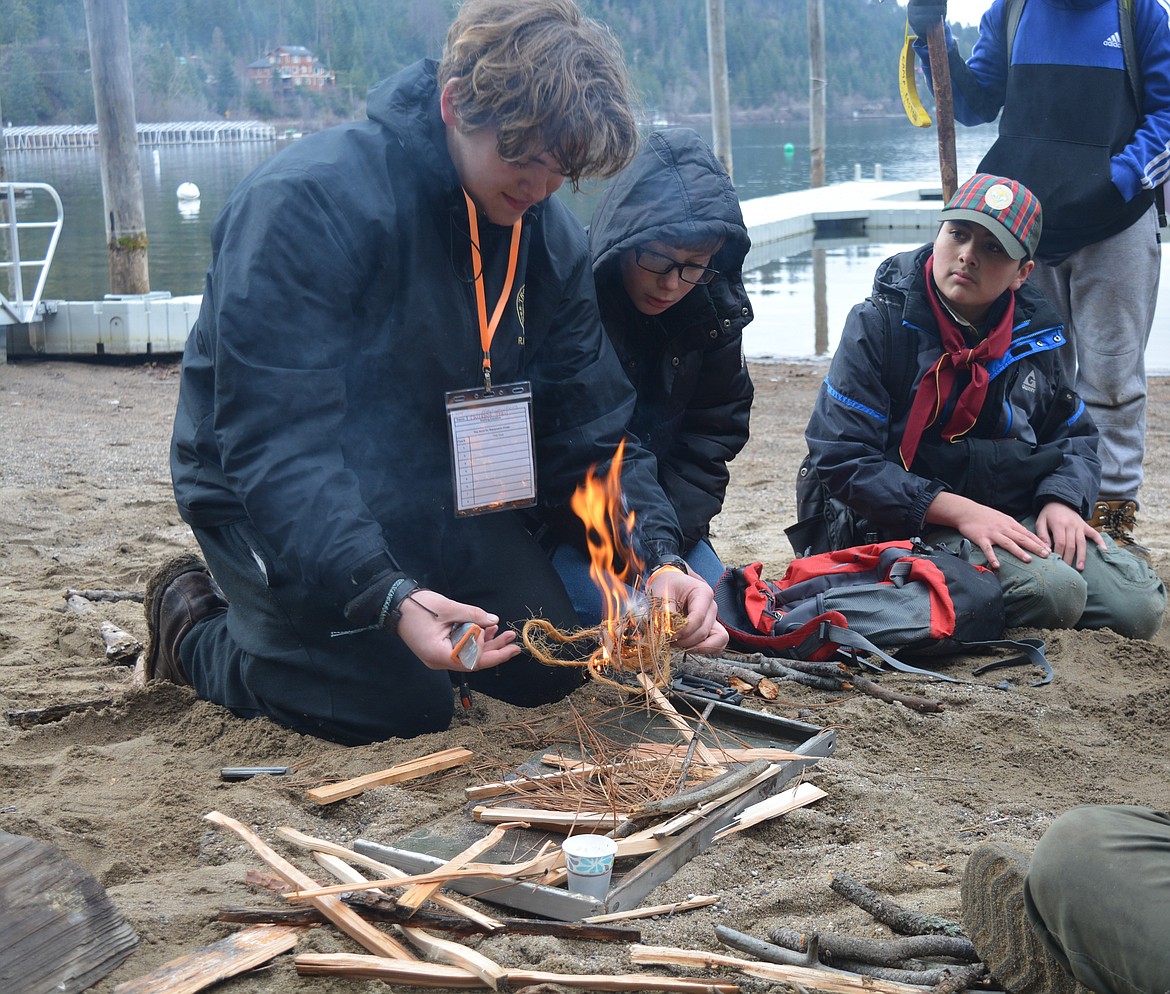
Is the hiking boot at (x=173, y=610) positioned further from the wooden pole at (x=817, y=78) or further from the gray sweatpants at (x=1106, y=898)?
the wooden pole at (x=817, y=78)

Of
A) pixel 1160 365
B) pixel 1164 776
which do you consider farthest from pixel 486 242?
pixel 1160 365

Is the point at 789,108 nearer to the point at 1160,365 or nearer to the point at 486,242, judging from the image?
the point at 1160,365

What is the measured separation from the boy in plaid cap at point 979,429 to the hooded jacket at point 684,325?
34cm

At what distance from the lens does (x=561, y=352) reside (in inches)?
143

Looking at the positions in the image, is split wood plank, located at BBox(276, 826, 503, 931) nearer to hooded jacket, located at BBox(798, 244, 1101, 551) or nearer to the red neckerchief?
hooded jacket, located at BBox(798, 244, 1101, 551)

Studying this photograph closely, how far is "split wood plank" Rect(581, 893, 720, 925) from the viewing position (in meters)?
2.46

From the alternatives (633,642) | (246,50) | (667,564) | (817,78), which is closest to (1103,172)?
(667,564)

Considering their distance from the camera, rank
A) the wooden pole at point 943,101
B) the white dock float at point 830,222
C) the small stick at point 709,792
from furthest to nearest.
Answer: the white dock float at point 830,222 → the wooden pole at point 943,101 → the small stick at point 709,792

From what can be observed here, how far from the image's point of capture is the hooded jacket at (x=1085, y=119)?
4.99 meters

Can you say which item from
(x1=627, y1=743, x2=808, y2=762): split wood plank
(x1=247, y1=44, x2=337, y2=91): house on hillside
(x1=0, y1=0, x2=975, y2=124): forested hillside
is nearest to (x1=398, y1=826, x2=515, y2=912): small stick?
(x1=627, y1=743, x2=808, y2=762): split wood plank

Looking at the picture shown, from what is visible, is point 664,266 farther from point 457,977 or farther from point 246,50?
point 246,50

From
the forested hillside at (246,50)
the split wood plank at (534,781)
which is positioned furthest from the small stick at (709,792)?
the forested hillside at (246,50)

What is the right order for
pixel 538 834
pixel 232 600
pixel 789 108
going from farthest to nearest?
pixel 789 108, pixel 232 600, pixel 538 834

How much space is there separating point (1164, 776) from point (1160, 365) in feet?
27.7
